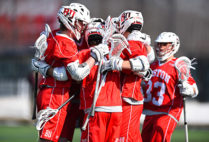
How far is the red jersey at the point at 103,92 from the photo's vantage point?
5197mm

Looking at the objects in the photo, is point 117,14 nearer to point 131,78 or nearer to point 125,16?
point 125,16

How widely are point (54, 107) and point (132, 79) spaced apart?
99cm

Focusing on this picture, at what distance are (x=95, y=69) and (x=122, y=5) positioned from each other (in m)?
11.7

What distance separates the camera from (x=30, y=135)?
447 inches

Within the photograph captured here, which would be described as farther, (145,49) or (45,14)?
(45,14)

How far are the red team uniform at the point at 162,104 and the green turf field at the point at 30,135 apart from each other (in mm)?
4214

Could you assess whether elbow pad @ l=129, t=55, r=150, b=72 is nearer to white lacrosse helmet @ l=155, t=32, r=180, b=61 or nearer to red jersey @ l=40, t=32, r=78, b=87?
red jersey @ l=40, t=32, r=78, b=87

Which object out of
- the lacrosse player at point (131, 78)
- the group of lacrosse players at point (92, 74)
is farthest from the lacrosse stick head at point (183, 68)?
the lacrosse player at point (131, 78)

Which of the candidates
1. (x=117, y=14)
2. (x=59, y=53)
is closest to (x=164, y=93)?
(x=59, y=53)

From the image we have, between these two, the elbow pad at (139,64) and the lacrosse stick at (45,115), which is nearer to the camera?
the elbow pad at (139,64)

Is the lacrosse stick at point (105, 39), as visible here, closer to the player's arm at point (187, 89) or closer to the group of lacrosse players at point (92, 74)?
the group of lacrosse players at point (92, 74)

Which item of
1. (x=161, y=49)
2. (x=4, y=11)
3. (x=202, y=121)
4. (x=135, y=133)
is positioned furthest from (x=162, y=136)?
(x=4, y=11)

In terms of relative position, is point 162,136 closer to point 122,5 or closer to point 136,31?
point 136,31

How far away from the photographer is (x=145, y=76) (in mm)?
5504
